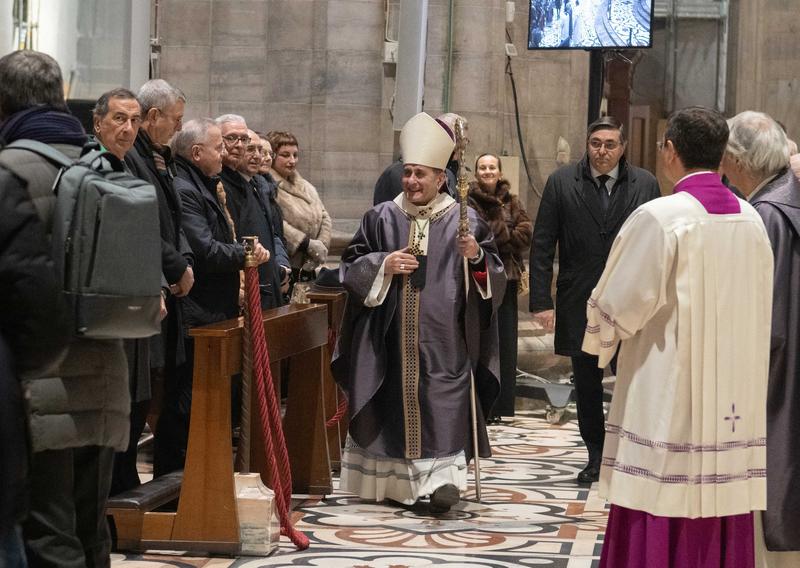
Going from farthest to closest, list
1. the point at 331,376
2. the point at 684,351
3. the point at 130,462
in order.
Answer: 1. the point at 331,376
2. the point at 130,462
3. the point at 684,351

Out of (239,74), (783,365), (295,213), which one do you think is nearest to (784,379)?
(783,365)

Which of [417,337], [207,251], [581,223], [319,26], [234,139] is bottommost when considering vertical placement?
[417,337]

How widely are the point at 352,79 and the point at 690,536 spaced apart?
6.57 meters

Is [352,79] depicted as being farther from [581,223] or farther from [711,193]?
[711,193]

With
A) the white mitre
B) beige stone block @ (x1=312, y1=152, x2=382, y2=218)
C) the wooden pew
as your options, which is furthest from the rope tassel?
beige stone block @ (x1=312, y1=152, x2=382, y2=218)

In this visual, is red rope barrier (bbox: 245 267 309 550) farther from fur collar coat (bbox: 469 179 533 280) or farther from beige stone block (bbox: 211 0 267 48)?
beige stone block (bbox: 211 0 267 48)

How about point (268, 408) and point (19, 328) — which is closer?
point (19, 328)

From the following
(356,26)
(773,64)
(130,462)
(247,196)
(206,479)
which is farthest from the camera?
(773,64)

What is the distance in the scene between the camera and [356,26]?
1055 cm

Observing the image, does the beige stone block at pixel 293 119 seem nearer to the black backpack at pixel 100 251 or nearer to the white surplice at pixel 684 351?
the white surplice at pixel 684 351

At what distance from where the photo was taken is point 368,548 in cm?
586

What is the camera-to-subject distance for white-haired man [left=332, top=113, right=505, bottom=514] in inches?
264

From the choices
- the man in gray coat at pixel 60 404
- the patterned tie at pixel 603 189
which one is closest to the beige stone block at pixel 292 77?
the patterned tie at pixel 603 189

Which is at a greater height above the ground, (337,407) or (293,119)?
(293,119)
